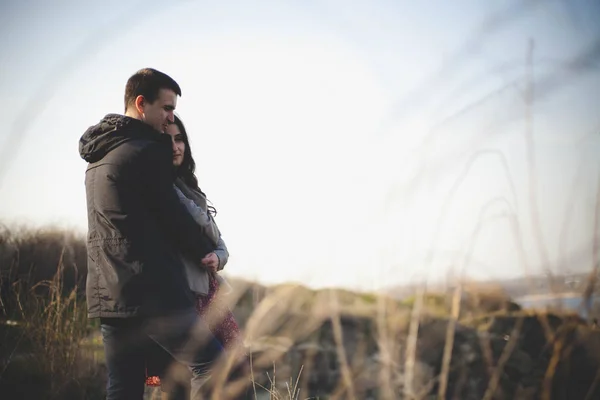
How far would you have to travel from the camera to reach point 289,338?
999 millimetres

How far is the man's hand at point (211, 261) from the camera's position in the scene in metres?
1.50

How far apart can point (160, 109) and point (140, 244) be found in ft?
1.30

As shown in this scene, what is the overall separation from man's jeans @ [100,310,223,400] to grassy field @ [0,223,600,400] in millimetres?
64

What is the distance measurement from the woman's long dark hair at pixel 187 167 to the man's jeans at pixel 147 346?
1.79ft

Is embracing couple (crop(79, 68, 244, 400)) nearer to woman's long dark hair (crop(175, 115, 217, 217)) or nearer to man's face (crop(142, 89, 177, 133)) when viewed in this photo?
man's face (crop(142, 89, 177, 133))

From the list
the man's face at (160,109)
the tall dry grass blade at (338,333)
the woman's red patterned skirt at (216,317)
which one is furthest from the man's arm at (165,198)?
the tall dry grass blade at (338,333)

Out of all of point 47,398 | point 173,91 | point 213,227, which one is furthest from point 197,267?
point 47,398

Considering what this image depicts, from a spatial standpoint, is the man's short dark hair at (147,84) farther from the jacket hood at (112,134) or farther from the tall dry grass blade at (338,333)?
the tall dry grass blade at (338,333)

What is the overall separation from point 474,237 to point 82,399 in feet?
9.60

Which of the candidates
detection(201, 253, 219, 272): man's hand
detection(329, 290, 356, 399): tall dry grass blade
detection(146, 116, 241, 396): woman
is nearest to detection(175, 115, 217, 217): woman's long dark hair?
detection(146, 116, 241, 396): woman

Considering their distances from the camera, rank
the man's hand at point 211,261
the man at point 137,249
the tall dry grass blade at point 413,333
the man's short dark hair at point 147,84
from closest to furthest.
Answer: the tall dry grass blade at point 413,333, the man at point 137,249, the man's short dark hair at point 147,84, the man's hand at point 211,261

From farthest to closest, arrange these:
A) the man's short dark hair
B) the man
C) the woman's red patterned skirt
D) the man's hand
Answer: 1. the woman's red patterned skirt
2. the man's hand
3. the man's short dark hair
4. the man

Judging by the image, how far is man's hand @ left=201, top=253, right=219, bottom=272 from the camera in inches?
58.9

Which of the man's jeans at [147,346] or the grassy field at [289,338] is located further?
the man's jeans at [147,346]
